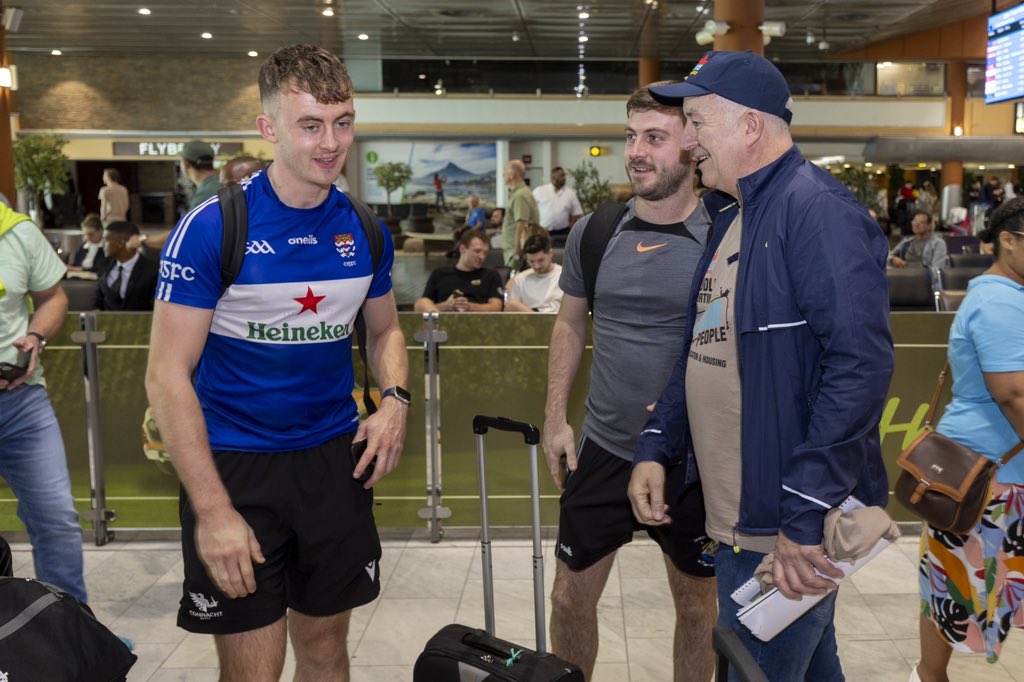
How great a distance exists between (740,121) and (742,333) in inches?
16.6

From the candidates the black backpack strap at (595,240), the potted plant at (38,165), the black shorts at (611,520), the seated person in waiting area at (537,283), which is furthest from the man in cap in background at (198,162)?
the potted plant at (38,165)

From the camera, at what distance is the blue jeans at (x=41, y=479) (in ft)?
11.5

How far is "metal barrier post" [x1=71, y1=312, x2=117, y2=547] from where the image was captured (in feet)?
17.1

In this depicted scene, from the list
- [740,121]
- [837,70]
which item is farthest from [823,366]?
[837,70]

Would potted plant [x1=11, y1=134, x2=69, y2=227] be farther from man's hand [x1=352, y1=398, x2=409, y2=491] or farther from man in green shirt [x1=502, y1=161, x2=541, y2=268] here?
man's hand [x1=352, y1=398, x2=409, y2=491]

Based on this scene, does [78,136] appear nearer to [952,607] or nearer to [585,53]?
[585,53]

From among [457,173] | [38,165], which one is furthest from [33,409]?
[457,173]

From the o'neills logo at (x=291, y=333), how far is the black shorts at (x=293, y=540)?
0.28 meters

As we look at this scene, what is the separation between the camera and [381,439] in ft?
7.92

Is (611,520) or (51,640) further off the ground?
(51,640)

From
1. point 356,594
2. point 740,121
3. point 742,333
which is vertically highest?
point 740,121

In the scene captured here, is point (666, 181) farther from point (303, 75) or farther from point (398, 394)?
point (303, 75)

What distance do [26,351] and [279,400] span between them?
5.29 feet

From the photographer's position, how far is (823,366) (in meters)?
1.89
